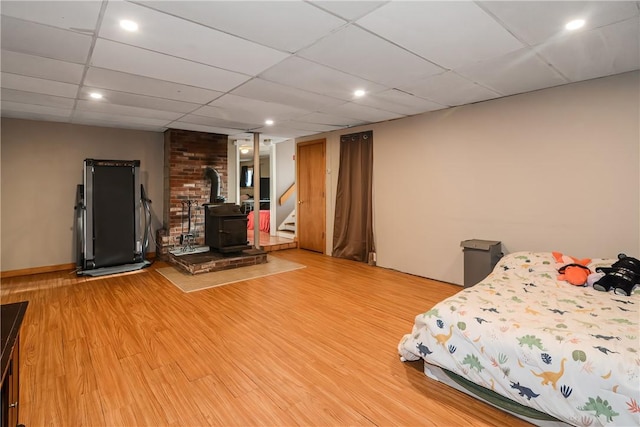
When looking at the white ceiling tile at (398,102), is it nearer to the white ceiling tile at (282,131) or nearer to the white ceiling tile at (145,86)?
the white ceiling tile at (145,86)

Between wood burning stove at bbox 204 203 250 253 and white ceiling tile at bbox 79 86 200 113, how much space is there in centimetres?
178

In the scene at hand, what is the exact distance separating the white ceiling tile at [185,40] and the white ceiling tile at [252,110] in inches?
42.3

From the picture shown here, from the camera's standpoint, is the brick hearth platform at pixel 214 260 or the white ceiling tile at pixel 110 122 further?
the brick hearth platform at pixel 214 260

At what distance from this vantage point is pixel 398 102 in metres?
4.08

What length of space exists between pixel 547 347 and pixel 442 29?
2127 mm

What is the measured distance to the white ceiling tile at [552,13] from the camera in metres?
1.94

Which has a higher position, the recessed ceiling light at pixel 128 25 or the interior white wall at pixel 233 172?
the recessed ceiling light at pixel 128 25

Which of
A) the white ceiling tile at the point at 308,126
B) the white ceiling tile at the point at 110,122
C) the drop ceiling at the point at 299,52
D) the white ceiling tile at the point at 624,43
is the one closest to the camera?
the drop ceiling at the point at 299,52

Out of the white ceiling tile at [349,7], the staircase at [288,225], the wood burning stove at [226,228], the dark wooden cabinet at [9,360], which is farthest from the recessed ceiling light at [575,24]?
the staircase at [288,225]

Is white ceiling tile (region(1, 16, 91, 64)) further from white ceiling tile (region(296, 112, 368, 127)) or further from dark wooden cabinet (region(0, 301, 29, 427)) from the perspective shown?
white ceiling tile (region(296, 112, 368, 127))

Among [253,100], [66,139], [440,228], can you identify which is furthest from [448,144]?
[66,139]

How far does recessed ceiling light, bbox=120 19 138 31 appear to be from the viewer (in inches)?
83.1

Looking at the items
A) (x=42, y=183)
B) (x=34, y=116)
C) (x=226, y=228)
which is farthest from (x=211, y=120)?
(x=42, y=183)

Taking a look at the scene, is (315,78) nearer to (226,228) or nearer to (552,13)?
(552,13)
